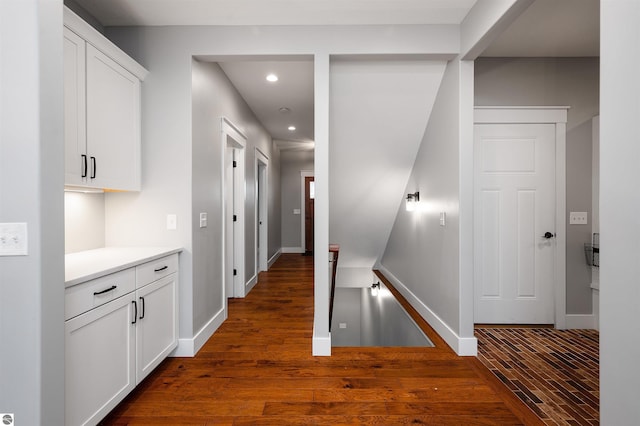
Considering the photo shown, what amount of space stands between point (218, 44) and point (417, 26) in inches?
62.9

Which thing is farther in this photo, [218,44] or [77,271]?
[218,44]

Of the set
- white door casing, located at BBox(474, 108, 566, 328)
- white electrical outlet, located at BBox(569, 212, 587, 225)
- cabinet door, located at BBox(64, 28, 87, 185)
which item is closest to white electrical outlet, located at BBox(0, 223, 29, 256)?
cabinet door, located at BBox(64, 28, 87, 185)

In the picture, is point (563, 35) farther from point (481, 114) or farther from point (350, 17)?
point (350, 17)

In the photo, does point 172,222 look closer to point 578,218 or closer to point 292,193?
point 578,218

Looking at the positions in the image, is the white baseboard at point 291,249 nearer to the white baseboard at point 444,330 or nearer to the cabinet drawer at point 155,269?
the white baseboard at point 444,330

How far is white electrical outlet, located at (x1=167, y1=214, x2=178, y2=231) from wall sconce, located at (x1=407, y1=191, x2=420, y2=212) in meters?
2.43

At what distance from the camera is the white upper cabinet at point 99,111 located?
5.87 feet

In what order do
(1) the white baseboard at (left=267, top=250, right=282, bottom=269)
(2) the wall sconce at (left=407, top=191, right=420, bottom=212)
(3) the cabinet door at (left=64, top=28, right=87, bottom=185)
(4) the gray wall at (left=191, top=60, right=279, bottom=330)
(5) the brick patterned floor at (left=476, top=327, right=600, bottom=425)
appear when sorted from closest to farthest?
(3) the cabinet door at (left=64, top=28, right=87, bottom=185)
(5) the brick patterned floor at (left=476, top=327, right=600, bottom=425)
(4) the gray wall at (left=191, top=60, right=279, bottom=330)
(2) the wall sconce at (left=407, top=191, right=420, bottom=212)
(1) the white baseboard at (left=267, top=250, right=282, bottom=269)

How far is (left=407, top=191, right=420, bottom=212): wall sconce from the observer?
3.49 metres

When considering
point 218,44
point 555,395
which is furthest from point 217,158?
point 555,395

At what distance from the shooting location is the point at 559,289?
3.08 m

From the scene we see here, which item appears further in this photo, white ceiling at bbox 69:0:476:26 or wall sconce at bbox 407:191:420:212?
wall sconce at bbox 407:191:420:212

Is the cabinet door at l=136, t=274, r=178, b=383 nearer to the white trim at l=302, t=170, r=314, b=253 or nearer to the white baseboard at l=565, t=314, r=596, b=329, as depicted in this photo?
the white baseboard at l=565, t=314, r=596, b=329

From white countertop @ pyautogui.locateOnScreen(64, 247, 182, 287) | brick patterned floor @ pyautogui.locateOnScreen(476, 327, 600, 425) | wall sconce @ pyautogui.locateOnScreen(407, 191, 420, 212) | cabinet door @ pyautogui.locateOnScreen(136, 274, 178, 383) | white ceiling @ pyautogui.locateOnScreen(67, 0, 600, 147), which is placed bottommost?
brick patterned floor @ pyautogui.locateOnScreen(476, 327, 600, 425)
